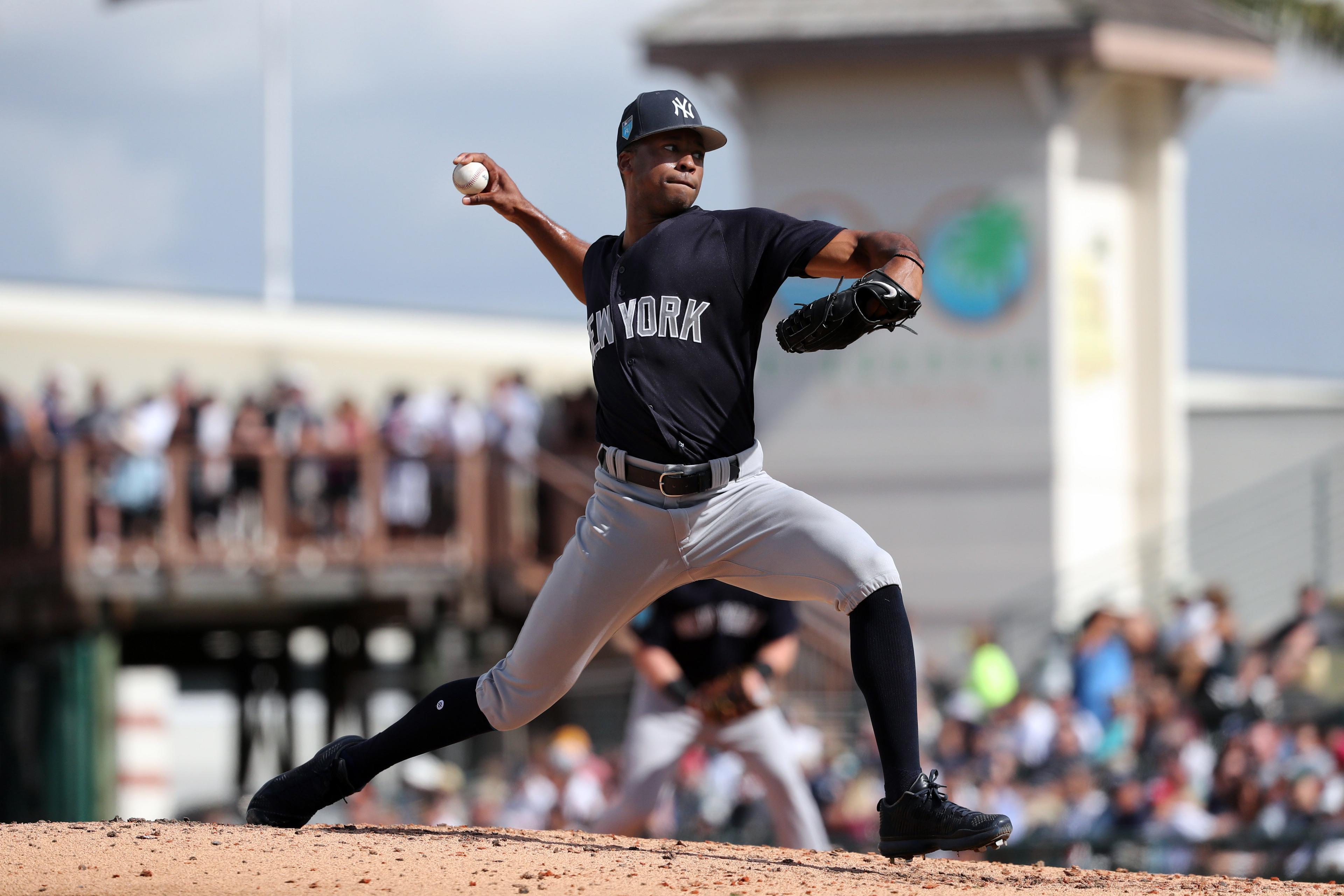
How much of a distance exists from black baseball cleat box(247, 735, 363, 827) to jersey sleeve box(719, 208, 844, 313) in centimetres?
189

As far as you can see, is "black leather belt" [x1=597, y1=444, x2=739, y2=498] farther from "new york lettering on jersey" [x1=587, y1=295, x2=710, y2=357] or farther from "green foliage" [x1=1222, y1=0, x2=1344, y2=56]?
"green foliage" [x1=1222, y1=0, x2=1344, y2=56]

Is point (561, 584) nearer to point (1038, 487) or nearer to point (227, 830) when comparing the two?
point (227, 830)

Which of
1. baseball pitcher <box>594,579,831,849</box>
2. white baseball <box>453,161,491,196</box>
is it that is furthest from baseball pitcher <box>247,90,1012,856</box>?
baseball pitcher <box>594,579,831,849</box>

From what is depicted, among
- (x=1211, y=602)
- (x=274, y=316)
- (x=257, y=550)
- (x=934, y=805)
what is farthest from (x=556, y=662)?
(x=274, y=316)

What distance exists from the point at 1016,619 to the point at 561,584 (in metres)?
13.7

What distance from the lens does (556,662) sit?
542cm

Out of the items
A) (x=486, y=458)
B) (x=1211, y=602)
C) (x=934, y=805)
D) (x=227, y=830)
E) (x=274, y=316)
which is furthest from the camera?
(x=274, y=316)

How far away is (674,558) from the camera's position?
5.28m

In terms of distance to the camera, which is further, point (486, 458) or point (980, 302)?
point (980, 302)

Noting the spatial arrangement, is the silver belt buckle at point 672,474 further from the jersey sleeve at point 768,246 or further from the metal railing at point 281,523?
the metal railing at point 281,523

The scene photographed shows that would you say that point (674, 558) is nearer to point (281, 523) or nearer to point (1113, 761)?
point (1113, 761)

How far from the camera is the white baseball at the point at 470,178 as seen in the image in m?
5.78

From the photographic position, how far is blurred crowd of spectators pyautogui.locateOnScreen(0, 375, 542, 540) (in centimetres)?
1664

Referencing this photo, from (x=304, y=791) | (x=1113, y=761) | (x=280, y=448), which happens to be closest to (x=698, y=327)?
(x=304, y=791)
